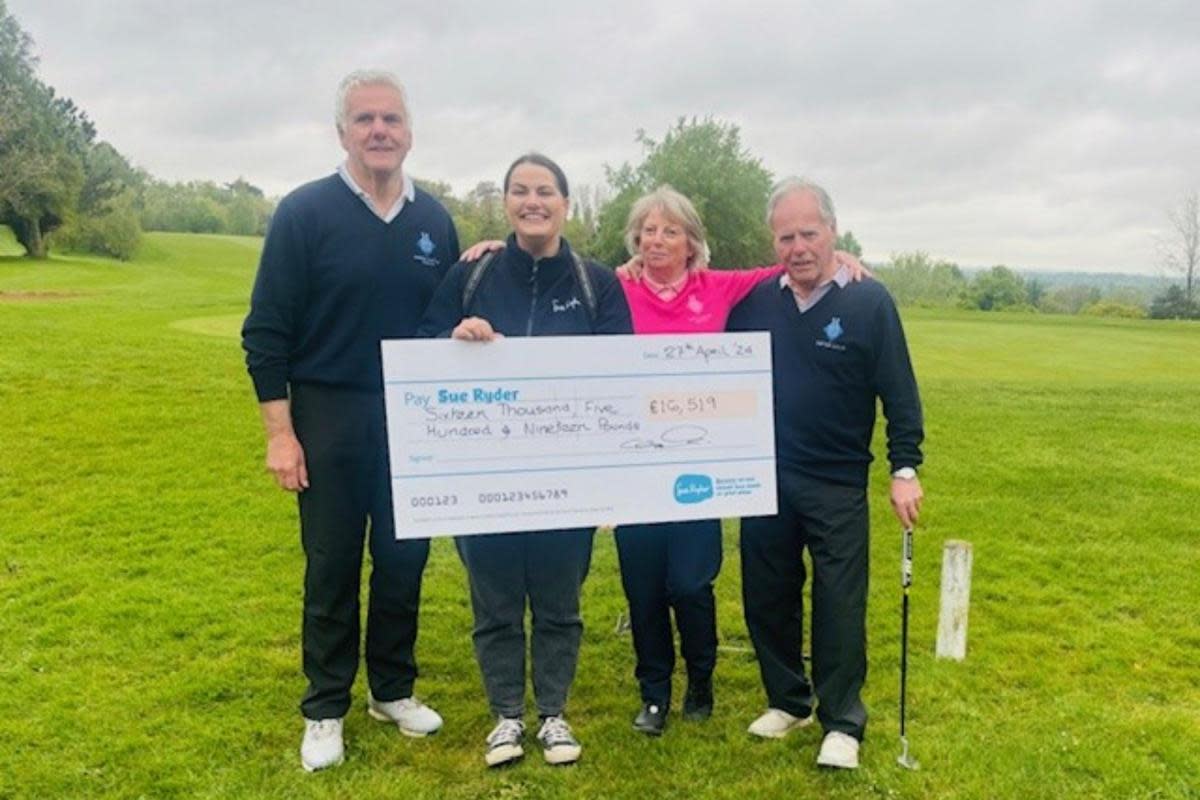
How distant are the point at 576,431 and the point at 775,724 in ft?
5.37

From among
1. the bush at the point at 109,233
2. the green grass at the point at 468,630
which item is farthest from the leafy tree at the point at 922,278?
the green grass at the point at 468,630

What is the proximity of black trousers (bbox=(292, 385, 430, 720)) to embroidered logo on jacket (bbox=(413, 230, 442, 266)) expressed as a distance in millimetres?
582

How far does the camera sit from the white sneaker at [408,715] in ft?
13.8

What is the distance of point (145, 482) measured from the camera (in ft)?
25.5

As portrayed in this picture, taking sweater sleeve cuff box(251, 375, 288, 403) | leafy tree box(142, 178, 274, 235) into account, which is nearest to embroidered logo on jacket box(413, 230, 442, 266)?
sweater sleeve cuff box(251, 375, 288, 403)

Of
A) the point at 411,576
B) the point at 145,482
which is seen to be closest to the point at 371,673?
the point at 411,576

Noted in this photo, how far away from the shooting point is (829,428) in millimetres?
3924

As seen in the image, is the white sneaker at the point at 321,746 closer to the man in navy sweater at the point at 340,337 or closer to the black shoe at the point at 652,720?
the man in navy sweater at the point at 340,337

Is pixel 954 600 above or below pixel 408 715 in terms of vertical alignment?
above

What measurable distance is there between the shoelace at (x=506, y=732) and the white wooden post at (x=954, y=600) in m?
2.31

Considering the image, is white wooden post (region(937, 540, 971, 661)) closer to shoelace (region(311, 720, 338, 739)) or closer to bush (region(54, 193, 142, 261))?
shoelace (region(311, 720, 338, 739))

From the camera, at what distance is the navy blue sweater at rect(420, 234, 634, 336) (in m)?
3.77

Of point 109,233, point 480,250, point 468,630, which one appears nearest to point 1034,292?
point 109,233

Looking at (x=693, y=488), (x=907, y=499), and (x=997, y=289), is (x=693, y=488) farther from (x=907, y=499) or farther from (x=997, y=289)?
(x=997, y=289)
